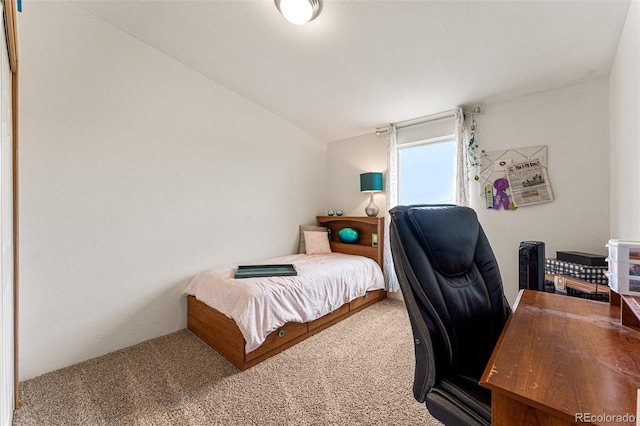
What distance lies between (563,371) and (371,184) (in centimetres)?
294

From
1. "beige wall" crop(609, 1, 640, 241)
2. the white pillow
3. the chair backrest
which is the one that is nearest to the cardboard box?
"beige wall" crop(609, 1, 640, 241)

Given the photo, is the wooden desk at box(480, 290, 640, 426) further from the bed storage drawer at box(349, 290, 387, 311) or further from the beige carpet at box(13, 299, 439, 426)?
the bed storage drawer at box(349, 290, 387, 311)

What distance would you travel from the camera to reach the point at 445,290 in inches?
41.9

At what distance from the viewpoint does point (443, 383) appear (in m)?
0.95

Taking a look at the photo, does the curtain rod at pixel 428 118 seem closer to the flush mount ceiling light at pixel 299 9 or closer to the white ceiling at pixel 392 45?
the white ceiling at pixel 392 45

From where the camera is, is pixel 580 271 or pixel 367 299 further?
pixel 367 299

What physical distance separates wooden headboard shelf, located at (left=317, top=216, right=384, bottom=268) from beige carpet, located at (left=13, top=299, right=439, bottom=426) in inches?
51.2

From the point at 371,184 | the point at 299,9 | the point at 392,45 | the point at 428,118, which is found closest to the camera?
the point at 299,9

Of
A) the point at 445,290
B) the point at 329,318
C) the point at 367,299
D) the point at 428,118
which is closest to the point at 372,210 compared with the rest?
the point at 367,299

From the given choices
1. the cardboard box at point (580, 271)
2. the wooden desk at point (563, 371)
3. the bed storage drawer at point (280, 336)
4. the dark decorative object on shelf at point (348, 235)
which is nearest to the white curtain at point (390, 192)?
the dark decorative object on shelf at point (348, 235)

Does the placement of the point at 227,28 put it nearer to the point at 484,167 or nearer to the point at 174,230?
the point at 174,230

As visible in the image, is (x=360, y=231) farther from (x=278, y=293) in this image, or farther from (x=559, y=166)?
(x=559, y=166)

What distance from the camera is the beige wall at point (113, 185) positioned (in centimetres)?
184

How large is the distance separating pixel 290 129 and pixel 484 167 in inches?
97.0
